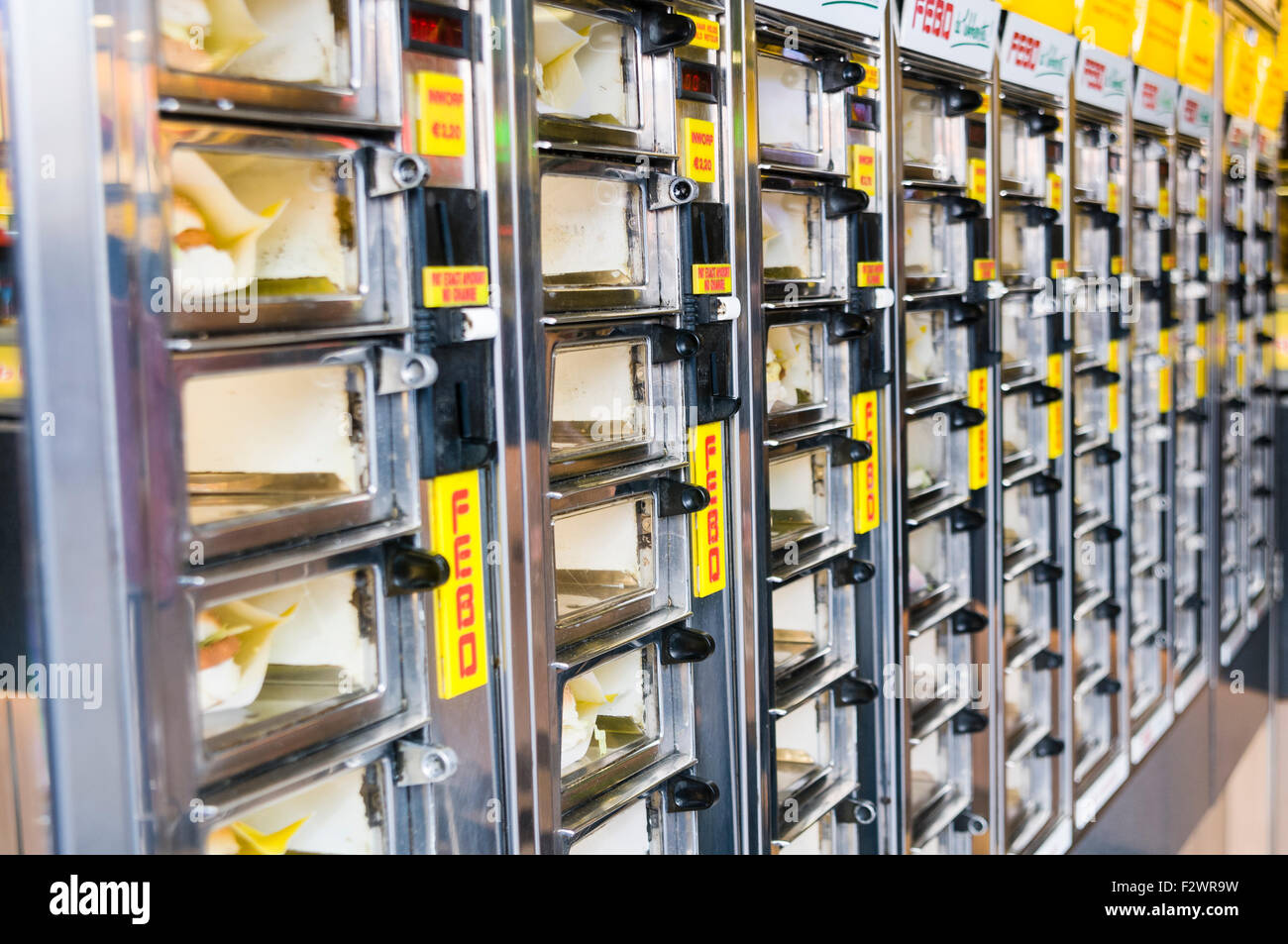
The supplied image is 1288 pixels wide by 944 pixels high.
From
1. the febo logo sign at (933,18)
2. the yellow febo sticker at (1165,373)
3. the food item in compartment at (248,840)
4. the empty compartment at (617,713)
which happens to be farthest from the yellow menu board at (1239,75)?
the food item in compartment at (248,840)

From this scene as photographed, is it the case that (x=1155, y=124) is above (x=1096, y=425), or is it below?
above

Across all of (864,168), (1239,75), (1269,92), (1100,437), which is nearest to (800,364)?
(864,168)

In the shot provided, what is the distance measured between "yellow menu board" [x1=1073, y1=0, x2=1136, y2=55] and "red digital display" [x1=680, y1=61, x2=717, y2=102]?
2011 millimetres

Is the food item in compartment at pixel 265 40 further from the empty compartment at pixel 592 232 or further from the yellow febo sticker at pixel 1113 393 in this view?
the yellow febo sticker at pixel 1113 393

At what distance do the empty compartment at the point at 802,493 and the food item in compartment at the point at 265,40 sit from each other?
1366 mm

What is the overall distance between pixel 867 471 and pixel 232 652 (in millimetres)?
1632

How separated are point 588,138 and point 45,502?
3.16 feet

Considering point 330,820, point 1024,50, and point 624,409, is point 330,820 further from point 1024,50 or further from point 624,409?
point 1024,50

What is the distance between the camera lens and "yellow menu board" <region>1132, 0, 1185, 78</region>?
4246mm

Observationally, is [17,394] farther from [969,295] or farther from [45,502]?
[969,295]

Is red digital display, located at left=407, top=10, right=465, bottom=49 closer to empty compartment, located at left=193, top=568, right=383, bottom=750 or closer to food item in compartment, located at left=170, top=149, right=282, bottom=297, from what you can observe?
food item in compartment, located at left=170, top=149, right=282, bottom=297

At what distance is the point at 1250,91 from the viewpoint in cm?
571

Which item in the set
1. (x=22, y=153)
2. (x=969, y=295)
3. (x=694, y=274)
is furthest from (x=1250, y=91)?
(x=22, y=153)

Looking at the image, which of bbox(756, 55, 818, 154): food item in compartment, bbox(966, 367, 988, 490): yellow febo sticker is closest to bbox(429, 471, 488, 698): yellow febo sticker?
bbox(756, 55, 818, 154): food item in compartment
